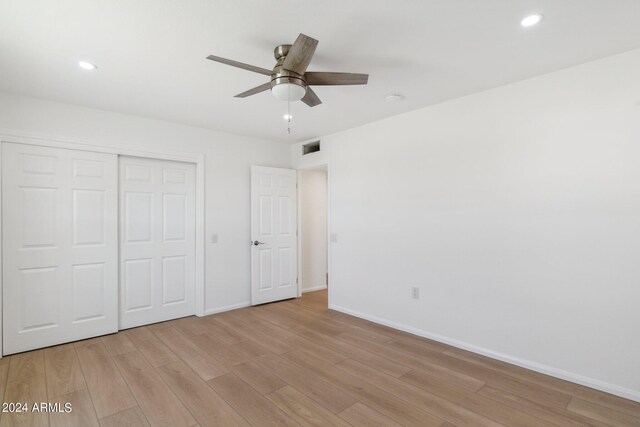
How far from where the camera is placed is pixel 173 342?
10.6ft

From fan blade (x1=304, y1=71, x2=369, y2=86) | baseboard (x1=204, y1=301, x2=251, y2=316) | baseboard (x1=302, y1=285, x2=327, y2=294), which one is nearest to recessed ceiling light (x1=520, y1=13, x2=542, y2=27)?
fan blade (x1=304, y1=71, x2=369, y2=86)

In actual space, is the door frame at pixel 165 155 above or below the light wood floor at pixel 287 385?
above

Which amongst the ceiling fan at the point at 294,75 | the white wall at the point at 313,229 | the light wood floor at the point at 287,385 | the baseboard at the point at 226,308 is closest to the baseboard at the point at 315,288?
the white wall at the point at 313,229

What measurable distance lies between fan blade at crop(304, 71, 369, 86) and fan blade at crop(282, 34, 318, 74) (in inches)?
3.5

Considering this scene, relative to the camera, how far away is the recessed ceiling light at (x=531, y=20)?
183 cm

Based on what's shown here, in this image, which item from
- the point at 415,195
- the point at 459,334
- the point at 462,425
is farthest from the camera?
the point at 415,195

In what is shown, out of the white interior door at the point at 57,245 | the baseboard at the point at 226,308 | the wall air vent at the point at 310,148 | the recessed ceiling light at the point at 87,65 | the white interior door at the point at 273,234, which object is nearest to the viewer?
the recessed ceiling light at the point at 87,65

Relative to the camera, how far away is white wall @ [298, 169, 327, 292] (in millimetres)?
5453

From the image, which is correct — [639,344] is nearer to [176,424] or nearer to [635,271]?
[635,271]

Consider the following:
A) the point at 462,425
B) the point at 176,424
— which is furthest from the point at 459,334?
the point at 176,424

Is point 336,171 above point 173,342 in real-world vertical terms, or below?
above

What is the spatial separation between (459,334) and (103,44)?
3.85 metres

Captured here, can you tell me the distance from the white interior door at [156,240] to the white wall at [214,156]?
22 centimetres

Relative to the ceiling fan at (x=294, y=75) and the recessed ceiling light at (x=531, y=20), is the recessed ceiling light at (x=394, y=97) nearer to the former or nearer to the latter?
the ceiling fan at (x=294, y=75)
